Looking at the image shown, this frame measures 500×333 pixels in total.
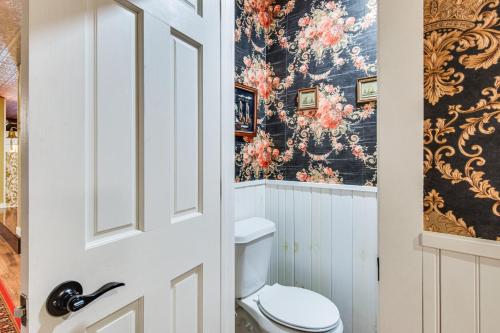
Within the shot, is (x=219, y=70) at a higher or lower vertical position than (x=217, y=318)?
higher

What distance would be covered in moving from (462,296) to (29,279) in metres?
0.94

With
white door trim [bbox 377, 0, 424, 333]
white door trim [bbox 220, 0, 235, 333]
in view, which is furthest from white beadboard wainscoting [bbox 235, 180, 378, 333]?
white door trim [bbox 377, 0, 424, 333]

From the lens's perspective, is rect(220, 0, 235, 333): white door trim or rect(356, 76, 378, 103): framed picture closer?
rect(220, 0, 235, 333): white door trim

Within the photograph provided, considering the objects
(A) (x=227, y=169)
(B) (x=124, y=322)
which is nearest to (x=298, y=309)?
(A) (x=227, y=169)

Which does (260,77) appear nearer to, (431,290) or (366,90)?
(366,90)

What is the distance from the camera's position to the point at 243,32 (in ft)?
6.08

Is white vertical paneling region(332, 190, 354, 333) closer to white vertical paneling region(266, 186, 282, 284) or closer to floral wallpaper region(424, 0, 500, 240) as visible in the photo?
white vertical paneling region(266, 186, 282, 284)

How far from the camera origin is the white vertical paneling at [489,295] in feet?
1.94

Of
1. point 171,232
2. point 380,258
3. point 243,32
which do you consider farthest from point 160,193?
point 243,32

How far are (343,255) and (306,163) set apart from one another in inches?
25.6

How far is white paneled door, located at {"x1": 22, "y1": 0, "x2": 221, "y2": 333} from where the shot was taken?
1.78 ft

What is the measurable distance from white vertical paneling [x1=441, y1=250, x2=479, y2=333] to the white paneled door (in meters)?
0.72

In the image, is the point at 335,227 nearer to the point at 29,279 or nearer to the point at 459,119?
the point at 459,119

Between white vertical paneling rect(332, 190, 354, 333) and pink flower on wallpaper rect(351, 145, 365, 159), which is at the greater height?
pink flower on wallpaper rect(351, 145, 365, 159)
